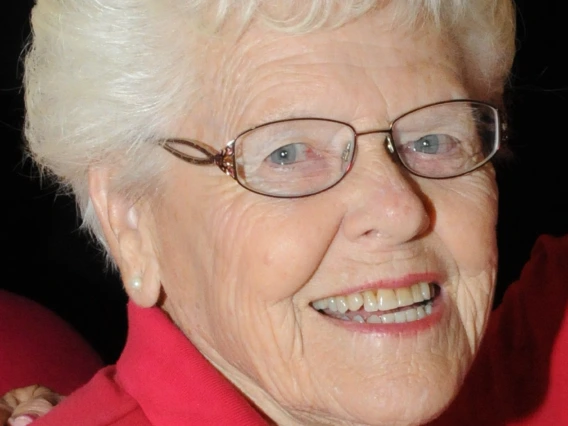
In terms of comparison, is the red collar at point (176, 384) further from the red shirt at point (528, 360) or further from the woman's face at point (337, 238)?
the red shirt at point (528, 360)

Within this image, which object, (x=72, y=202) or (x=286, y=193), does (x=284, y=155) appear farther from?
(x=72, y=202)

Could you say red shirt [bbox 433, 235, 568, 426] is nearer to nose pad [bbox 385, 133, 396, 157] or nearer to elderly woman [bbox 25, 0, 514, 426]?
elderly woman [bbox 25, 0, 514, 426]

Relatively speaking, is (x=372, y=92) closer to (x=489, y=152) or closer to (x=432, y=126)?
(x=432, y=126)

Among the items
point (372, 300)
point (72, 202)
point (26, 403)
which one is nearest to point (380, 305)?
point (372, 300)

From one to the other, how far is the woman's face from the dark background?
43.8 inches

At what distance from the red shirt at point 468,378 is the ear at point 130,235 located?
5cm

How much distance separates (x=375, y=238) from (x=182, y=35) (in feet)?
1.52

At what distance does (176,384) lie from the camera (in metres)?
1.38

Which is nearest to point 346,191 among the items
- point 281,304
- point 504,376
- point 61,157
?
point 281,304

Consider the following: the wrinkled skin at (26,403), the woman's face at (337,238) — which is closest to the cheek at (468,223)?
the woman's face at (337,238)

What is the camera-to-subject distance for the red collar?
136cm

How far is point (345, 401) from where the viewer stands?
1.29 meters

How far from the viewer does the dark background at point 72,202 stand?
7.95 feet

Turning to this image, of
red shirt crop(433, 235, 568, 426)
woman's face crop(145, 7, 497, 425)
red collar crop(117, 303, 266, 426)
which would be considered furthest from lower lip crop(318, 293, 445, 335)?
red shirt crop(433, 235, 568, 426)
